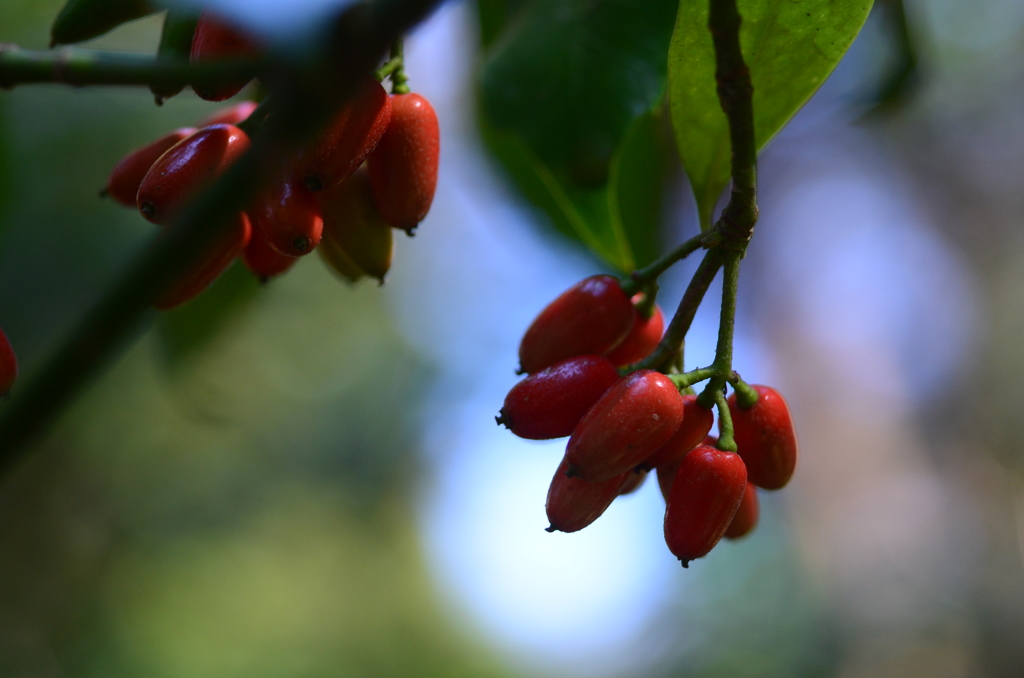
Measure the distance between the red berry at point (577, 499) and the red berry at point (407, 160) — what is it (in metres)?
0.32

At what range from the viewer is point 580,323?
0.89m

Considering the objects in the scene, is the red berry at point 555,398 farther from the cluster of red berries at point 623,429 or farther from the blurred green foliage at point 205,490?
the blurred green foliage at point 205,490

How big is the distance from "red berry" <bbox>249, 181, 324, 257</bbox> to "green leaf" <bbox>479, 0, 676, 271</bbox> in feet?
1.79

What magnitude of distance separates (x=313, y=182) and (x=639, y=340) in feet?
1.43

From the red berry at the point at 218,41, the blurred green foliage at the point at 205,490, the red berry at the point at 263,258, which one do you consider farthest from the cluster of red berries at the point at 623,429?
the blurred green foliage at the point at 205,490

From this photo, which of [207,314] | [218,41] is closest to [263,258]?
[218,41]

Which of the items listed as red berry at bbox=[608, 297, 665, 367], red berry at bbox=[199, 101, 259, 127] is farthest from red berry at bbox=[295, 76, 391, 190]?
red berry at bbox=[608, 297, 665, 367]

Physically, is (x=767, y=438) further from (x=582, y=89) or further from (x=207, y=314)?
(x=207, y=314)

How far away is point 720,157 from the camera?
3.36 feet

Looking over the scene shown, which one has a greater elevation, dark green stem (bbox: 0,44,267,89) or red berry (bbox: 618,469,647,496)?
dark green stem (bbox: 0,44,267,89)

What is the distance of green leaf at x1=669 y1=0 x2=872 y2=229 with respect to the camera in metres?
0.87

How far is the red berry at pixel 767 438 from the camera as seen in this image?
0.85m

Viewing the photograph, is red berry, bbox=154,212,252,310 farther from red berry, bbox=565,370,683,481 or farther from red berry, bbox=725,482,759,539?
red berry, bbox=725,482,759,539

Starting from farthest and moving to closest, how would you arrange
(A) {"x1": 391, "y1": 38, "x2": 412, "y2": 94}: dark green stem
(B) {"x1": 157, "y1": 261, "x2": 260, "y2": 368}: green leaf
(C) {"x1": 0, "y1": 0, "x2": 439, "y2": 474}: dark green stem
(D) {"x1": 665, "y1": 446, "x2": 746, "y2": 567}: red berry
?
(B) {"x1": 157, "y1": 261, "x2": 260, "y2": 368}: green leaf, (A) {"x1": 391, "y1": 38, "x2": 412, "y2": 94}: dark green stem, (D) {"x1": 665, "y1": 446, "x2": 746, "y2": 567}: red berry, (C) {"x1": 0, "y1": 0, "x2": 439, "y2": 474}: dark green stem
